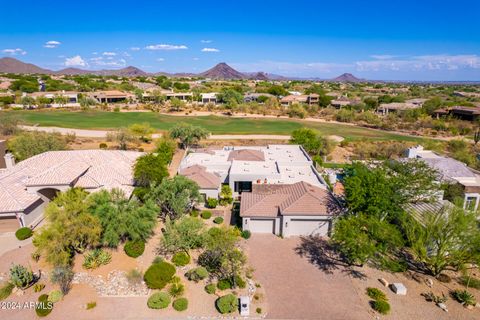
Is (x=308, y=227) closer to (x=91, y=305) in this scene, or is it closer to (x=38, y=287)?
(x=91, y=305)

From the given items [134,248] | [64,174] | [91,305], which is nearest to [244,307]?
[91,305]

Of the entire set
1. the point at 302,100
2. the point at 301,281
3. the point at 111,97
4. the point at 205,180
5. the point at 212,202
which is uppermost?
the point at 111,97

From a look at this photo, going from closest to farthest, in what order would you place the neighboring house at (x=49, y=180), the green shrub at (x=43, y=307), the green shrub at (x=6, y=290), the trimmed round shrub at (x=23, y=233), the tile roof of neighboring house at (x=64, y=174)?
the green shrub at (x=43, y=307) → the green shrub at (x=6, y=290) → the trimmed round shrub at (x=23, y=233) → the neighboring house at (x=49, y=180) → the tile roof of neighboring house at (x=64, y=174)

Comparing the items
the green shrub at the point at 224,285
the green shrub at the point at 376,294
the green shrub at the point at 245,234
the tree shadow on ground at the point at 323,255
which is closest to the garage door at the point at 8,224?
the green shrub at the point at 224,285

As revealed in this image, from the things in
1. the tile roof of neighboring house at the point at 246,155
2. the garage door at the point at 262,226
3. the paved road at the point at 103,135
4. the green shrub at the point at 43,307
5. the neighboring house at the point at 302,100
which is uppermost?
the neighboring house at the point at 302,100

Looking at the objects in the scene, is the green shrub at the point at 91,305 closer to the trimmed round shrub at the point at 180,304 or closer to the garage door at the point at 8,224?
the trimmed round shrub at the point at 180,304

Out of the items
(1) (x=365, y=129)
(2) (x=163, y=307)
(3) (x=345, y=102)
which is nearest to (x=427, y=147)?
(1) (x=365, y=129)

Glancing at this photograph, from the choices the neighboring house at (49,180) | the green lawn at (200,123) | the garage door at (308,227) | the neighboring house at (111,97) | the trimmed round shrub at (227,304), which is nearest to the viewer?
the trimmed round shrub at (227,304)

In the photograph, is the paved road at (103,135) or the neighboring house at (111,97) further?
the neighboring house at (111,97)
